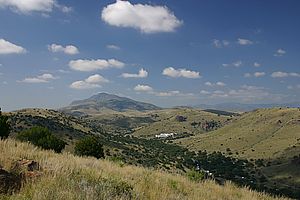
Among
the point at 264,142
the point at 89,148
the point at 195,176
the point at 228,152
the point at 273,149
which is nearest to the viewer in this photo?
the point at 195,176

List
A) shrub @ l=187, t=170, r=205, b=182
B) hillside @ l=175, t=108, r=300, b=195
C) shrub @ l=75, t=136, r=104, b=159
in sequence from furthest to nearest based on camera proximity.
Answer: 1. hillside @ l=175, t=108, r=300, b=195
2. shrub @ l=75, t=136, r=104, b=159
3. shrub @ l=187, t=170, r=205, b=182

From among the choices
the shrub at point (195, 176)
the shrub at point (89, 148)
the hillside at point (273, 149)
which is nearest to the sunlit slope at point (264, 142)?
the hillside at point (273, 149)

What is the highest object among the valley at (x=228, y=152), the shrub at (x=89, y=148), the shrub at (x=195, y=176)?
the shrub at (x=195, y=176)

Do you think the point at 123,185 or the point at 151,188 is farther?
the point at 151,188

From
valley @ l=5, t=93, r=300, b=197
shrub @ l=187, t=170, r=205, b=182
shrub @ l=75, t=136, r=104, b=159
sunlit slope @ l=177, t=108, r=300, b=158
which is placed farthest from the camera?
sunlit slope @ l=177, t=108, r=300, b=158

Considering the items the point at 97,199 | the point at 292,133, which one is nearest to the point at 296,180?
the point at 292,133

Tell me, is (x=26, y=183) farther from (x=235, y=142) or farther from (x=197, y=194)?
(x=235, y=142)

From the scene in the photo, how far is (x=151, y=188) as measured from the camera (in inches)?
366

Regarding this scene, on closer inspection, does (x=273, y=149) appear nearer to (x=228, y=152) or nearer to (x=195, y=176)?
(x=228, y=152)

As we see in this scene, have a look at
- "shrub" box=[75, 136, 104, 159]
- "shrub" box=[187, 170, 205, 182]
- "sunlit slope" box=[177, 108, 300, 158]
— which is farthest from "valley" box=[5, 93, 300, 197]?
"shrub" box=[187, 170, 205, 182]

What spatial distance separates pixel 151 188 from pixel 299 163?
134483mm

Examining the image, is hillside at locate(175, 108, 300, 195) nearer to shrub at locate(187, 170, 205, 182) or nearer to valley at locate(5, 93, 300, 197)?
valley at locate(5, 93, 300, 197)

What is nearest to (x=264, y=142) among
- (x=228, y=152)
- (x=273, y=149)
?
(x=273, y=149)

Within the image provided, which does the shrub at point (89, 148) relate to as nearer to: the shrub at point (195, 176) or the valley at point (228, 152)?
the shrub at point (195, 176)
